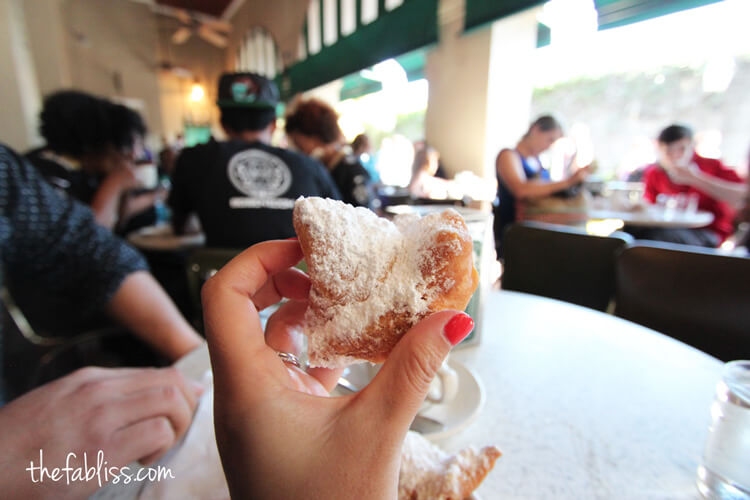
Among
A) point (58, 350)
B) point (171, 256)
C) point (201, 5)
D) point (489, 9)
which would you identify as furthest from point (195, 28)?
point (58, 350)

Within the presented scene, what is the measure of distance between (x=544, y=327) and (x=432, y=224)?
765 mm

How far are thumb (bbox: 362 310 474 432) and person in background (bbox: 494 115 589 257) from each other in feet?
8.69

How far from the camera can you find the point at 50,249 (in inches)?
39.1

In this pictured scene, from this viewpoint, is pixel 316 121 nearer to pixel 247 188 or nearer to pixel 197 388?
pixel 247 188

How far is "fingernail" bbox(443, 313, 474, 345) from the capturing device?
0.35 meters

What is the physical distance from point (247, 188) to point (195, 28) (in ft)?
34.5

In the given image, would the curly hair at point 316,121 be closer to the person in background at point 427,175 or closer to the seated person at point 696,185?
the person in background at point 427,175

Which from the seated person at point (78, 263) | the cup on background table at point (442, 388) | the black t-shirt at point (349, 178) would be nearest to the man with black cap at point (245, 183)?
the seated person at point (78, 263)

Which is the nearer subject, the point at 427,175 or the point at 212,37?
the point at 427,175

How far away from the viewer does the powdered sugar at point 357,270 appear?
39cm

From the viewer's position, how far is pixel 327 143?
8.76 feet

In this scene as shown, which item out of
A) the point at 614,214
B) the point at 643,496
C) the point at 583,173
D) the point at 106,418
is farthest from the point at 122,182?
the point at 614,214

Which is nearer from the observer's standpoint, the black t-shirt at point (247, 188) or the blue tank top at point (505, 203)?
the black t-shirt at point (247, 188)

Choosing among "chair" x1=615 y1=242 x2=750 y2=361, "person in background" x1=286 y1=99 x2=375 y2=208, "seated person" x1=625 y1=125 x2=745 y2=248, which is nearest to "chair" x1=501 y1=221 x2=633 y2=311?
"chair" x1=615 y1=242 x2=750 y2=361
